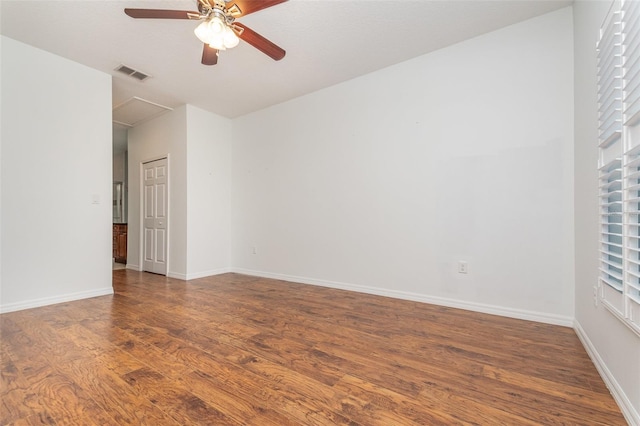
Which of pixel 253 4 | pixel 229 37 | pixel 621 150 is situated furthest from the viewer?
pixel 229 37

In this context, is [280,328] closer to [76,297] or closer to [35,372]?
[35,372]

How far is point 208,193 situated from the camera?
15.8 ft

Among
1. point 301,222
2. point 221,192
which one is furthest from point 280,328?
point 221,192

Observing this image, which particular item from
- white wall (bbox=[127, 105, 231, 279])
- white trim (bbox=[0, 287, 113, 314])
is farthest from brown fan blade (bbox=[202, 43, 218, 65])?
white trim (bbox=[0, 287, 113, 314])

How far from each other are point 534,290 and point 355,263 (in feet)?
6.09

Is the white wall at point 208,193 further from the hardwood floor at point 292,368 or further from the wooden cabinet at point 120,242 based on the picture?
the wooden cabinet at point 120,242

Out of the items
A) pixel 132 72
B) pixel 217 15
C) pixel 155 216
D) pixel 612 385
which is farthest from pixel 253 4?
pixel 155 216

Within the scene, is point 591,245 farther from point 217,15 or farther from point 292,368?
point 217,15

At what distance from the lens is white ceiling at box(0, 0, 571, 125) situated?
8.05ft

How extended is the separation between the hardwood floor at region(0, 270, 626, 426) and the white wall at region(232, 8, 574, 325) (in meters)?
0.48

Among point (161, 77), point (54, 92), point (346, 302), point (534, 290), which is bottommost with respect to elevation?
point (346, 302)

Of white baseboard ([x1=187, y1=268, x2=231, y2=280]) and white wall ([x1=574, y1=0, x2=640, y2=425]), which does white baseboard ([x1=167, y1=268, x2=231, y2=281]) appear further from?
white wall ([x1=574, y1=0, x2=640, y2=425])

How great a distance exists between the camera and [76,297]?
3270 millimetres

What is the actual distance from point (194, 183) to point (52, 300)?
2.26 m
